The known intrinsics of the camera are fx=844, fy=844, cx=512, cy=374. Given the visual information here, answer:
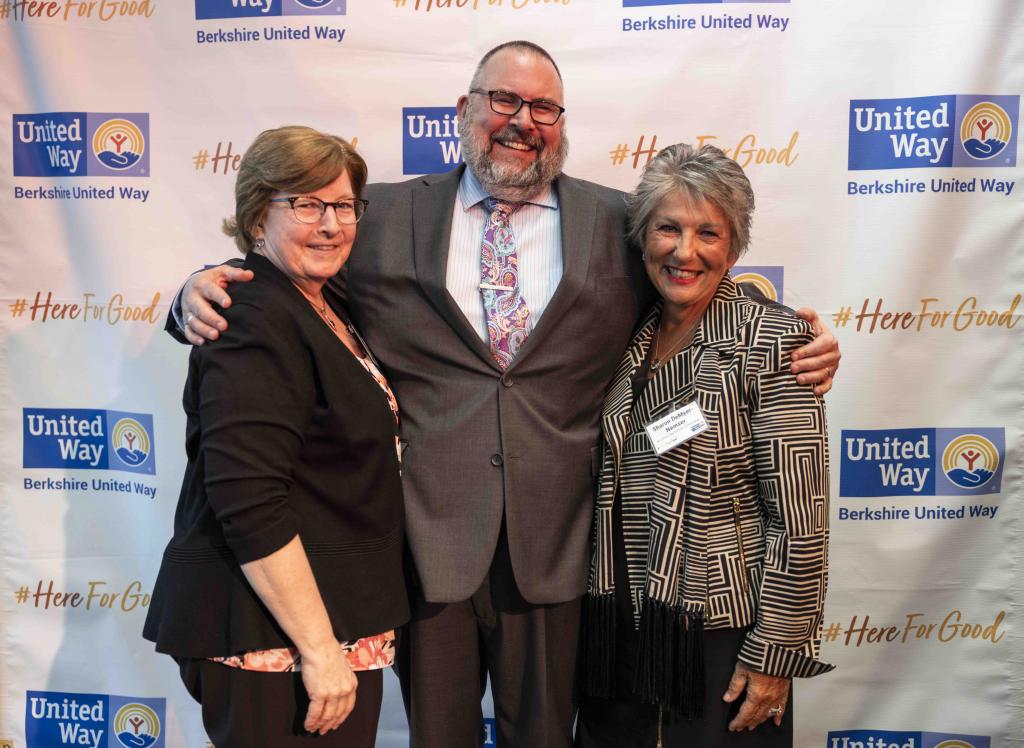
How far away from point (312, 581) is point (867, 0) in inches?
91.5

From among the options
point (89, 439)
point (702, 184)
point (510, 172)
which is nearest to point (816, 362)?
point (702, 184)

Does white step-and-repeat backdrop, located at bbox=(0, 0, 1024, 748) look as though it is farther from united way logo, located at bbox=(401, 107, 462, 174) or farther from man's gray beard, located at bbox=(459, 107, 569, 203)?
man's gray beard, located at bbox=(459, 107, 569, 203)

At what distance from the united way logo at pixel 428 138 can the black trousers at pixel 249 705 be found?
1.69 metres

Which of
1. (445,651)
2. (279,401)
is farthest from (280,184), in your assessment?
(445,651)

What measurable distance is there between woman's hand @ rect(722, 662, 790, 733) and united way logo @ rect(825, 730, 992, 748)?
1221 millimetres

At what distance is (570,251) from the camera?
192 cm

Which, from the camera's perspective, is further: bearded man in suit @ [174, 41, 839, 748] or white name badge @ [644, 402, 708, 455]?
bearded man in suit @ [174, 41, 839, 748]

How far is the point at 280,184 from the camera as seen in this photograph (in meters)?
1.57

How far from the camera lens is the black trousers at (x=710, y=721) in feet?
5.81

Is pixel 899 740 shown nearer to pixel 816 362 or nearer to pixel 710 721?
pixel 710 721

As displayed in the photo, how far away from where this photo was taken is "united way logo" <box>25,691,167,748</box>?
2877mm

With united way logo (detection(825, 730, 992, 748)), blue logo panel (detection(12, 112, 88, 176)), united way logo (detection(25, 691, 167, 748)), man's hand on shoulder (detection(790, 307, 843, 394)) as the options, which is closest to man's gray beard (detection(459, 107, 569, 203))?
man's hand on shoulder (detection(790, 307, 843, 394))

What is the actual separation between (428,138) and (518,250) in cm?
90

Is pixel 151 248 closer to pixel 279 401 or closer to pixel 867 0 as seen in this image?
pixel 279 401
